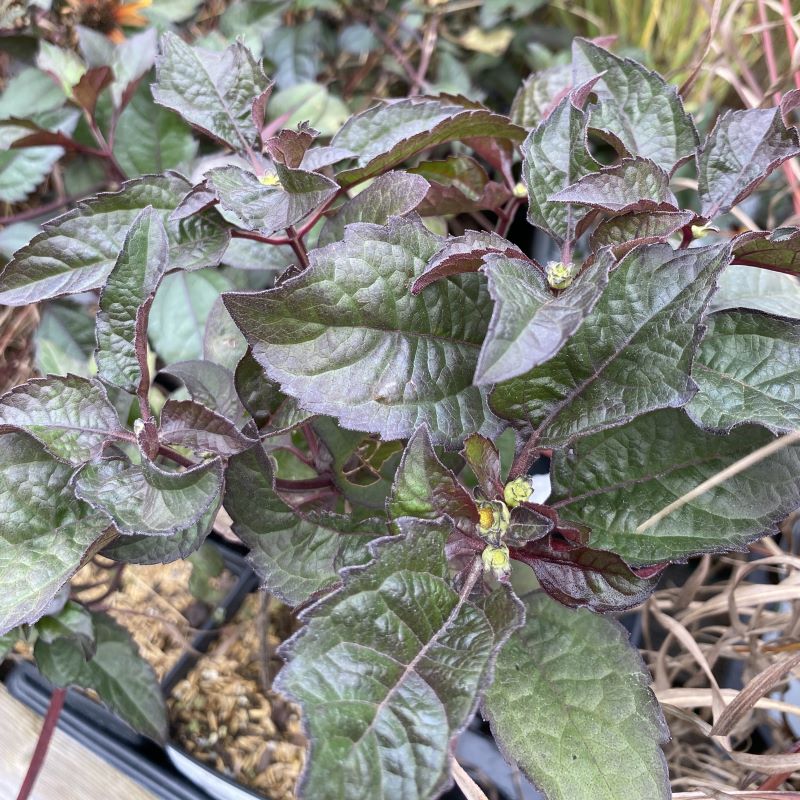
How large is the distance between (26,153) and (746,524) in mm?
914

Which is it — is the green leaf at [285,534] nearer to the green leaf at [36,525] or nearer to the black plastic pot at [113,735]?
the green leaf at [36,525]

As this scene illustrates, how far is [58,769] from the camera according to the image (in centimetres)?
71

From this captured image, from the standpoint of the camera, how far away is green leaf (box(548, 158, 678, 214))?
0.39m

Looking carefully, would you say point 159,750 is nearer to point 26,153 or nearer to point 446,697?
point 446,697

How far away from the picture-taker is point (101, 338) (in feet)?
1.41

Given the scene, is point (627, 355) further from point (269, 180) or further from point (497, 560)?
point (269, 180)

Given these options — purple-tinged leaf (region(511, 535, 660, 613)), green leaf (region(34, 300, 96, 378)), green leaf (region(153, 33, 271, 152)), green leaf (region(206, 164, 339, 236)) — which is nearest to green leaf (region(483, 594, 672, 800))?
Answer: purple-tinged leaf (region(511, 535, 660, 613))

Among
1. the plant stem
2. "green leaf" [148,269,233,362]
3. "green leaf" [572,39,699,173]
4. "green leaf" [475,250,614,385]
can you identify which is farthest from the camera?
"green leaf" [148,269,233,362]

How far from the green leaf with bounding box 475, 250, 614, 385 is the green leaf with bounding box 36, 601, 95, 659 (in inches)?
18.2

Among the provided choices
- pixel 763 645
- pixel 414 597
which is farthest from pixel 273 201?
pixel 763 645

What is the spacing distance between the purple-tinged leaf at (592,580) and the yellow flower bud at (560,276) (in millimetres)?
156

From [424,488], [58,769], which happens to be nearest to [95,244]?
[424,488]

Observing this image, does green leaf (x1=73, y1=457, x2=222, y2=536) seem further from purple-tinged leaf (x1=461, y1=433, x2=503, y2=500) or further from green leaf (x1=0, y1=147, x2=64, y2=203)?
green leaf (x1=0, y1=147, x2=64, y2=203)

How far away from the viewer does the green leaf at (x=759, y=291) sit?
50cm
